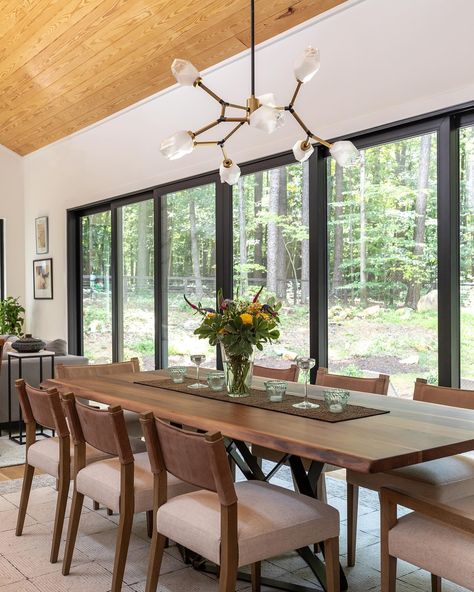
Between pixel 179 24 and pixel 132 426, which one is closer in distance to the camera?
pixel 132 426

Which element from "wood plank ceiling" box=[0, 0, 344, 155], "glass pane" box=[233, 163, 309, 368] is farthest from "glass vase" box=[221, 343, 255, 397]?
"wood plank ceiling" box=[0, 0, 344, 155]

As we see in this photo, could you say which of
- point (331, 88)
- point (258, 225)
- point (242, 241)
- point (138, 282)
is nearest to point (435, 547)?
point (331, 88)

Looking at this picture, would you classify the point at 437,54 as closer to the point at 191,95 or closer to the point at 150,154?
the point at 191,95

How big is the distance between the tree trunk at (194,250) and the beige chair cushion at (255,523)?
386 cm

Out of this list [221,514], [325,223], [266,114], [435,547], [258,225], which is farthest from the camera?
[258,225]

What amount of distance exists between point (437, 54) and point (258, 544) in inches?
121

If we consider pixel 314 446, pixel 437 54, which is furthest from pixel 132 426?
pixel 437 54

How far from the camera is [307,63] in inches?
111

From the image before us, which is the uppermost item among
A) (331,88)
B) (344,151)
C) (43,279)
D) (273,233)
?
(331,88)

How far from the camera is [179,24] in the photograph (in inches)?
200

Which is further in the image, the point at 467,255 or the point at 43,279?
the point at 43,279

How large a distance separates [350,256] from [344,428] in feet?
8.14

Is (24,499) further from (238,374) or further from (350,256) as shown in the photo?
(350,256)

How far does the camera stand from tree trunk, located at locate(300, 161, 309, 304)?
5008 millimetres
